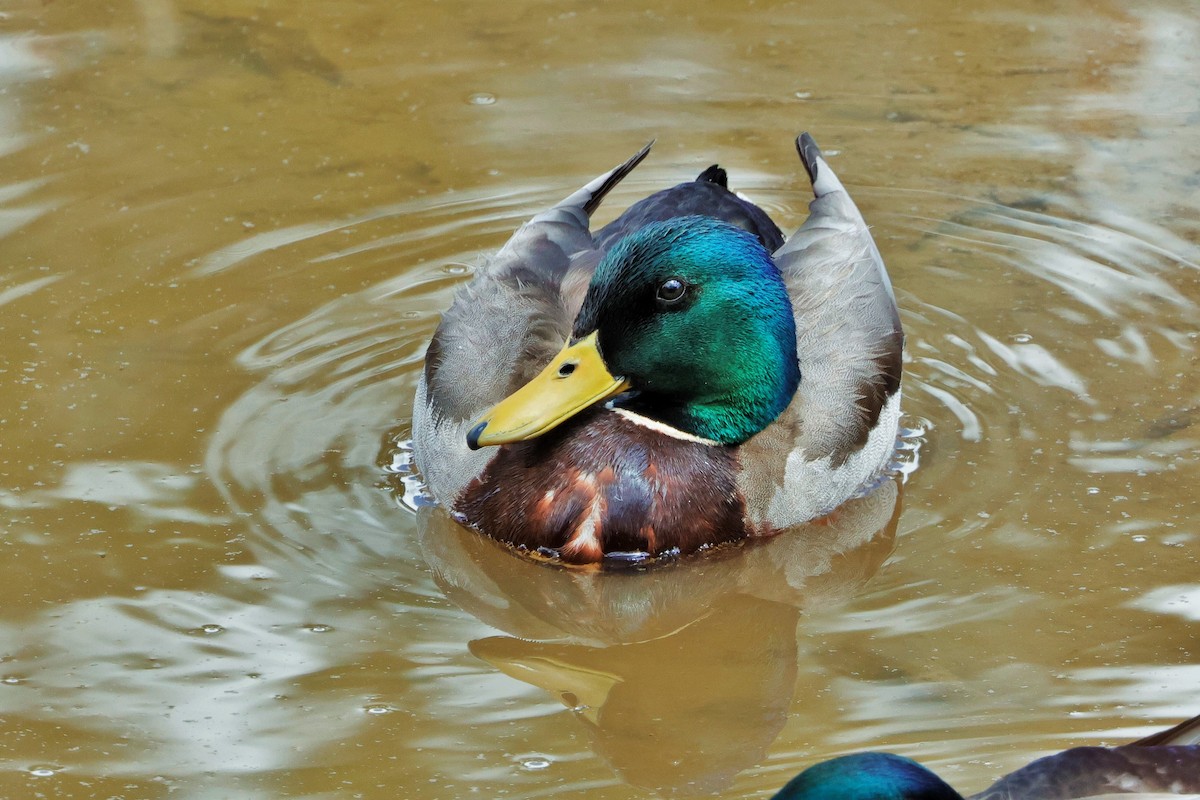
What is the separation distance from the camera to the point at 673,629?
19.1 ft

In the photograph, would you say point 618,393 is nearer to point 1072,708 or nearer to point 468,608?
point 468,608

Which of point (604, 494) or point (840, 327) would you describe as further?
point (840, 327)

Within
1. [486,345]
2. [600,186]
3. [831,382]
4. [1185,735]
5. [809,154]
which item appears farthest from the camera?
[809,154]

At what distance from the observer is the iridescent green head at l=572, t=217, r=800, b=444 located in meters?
5.93

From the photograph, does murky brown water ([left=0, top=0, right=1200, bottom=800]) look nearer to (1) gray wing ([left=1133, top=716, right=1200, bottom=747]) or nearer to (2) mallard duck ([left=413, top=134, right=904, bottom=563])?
(2) mallard duck ([left=413, top=134, right=904, bottom=563])

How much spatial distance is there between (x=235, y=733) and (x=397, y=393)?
227 centimetres

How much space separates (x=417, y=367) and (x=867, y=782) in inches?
159

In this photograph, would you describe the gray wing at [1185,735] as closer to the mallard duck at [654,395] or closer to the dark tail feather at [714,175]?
the mallard duck at [654,395]

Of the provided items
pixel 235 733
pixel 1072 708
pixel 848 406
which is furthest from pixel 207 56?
pixel 1072 708

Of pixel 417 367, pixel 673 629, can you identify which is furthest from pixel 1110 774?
pixel 417 367

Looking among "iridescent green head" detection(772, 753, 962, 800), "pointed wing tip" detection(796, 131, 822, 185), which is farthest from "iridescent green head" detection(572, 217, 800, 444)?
"iridescent green head" detection(772, 753, 962, 800)

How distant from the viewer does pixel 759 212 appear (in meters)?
7.17

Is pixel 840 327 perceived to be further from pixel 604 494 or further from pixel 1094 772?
pixel 1094 772

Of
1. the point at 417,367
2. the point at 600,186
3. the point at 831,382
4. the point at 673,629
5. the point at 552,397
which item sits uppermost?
the point at 600,186
